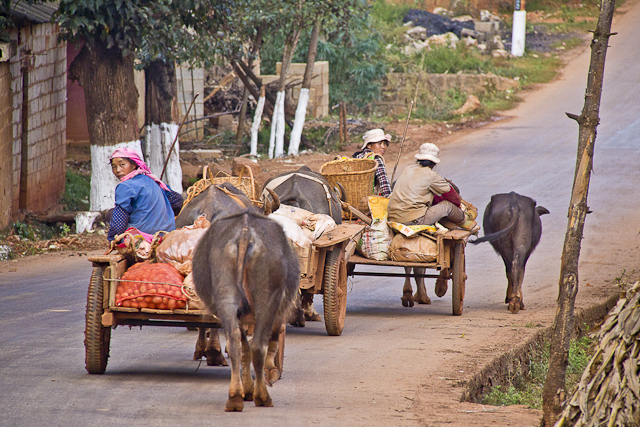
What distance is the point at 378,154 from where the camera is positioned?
9.73 meters

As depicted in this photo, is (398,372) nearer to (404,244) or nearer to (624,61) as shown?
(404,244)

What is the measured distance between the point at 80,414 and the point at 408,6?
35.5 metres

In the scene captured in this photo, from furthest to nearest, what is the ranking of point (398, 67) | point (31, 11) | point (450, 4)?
point (450, 4)
point (398, 67)
point (31, 11)

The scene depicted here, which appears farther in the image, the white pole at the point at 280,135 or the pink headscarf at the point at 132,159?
the white pole at the point at 280,135

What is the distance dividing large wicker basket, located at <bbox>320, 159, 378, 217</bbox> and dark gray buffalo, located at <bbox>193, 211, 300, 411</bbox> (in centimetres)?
386

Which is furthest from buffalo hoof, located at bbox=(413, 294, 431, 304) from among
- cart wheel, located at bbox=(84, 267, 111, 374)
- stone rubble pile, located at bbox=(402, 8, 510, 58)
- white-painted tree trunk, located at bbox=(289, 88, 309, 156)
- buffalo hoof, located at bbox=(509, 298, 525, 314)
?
stone rubble pile, located at bbox=(402, 8, 510, 58)

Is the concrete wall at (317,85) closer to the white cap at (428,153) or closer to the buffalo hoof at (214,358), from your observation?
the white cap at (428,153)

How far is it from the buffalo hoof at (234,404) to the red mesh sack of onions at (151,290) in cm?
98

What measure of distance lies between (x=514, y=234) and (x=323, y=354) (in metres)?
3.36

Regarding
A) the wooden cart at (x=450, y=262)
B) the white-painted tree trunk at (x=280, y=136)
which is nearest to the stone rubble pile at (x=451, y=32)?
the white-painted tree trunk at (x=280, y=136)

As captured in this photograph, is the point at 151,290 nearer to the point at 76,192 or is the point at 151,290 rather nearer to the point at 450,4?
the point at 76,192

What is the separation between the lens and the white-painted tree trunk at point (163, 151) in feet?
52.1

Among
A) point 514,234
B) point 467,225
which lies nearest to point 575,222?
point 467,225

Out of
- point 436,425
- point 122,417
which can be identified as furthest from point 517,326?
point 122,417
